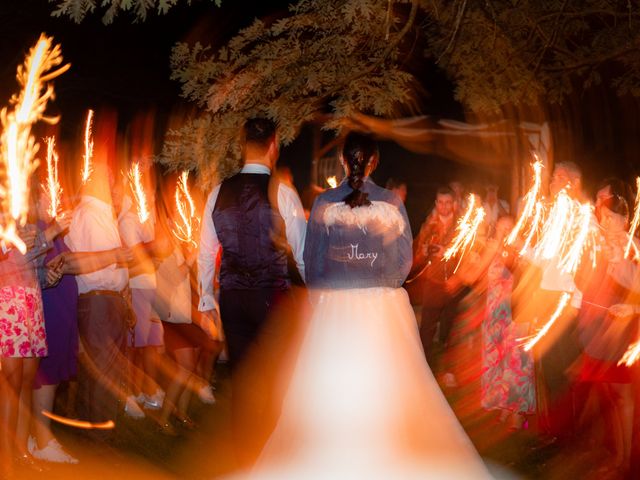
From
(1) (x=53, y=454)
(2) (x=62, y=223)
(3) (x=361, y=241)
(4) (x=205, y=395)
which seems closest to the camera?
(3) (x=361, y=241)

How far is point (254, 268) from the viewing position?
5578 millimetres

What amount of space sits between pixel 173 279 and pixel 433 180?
1076cm

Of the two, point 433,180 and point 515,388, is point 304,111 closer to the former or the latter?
point 515,388

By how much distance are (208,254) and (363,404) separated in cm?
143

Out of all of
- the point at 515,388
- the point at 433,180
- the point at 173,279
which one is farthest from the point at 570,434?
the point at 433,180

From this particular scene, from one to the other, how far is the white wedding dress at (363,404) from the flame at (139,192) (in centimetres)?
275

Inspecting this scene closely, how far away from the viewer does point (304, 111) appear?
344 inches

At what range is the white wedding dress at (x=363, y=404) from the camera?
5.13 m

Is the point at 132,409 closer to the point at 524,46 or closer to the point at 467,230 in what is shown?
the point at 467,230

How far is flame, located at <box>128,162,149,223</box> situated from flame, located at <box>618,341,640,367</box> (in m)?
4.26

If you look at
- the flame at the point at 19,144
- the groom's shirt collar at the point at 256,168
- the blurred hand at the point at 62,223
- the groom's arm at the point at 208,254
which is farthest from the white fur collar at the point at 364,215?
the blurred hand at the point at 62,223

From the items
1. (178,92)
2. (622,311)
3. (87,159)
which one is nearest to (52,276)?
(87,159)

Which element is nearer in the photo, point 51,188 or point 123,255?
point 123,255

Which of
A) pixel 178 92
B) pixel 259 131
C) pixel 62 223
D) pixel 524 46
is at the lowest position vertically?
pixel 62 223
